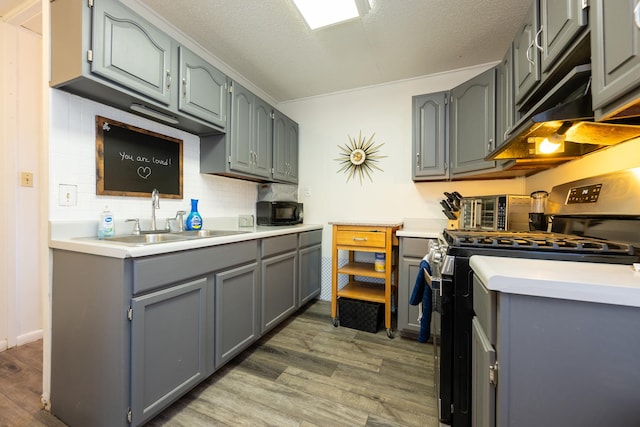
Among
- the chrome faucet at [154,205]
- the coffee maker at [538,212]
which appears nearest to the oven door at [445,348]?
the coffee maker at [538,212]

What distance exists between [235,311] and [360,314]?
1.10 m

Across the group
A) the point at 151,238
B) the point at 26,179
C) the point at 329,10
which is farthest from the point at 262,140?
the point at 26,179

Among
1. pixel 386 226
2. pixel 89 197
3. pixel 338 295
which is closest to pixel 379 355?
pixel 338 295

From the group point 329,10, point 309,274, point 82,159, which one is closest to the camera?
point 82,159

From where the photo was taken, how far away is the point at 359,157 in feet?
9.20

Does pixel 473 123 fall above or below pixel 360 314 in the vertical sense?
above

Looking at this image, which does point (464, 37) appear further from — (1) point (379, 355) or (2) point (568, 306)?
(1) point (379, 355)

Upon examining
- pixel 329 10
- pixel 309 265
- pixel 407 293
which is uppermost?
pixel 329 10

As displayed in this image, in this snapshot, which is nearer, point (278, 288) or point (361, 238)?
point (278, 288)

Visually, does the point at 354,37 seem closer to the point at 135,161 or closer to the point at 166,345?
the point at 135,161

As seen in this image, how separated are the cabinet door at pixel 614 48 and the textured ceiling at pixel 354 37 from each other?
1.15 m

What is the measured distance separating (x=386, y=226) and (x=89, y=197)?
78.3 inches

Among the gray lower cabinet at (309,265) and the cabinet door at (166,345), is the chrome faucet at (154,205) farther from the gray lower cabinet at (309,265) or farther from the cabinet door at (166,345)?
the gray lower cabinet at (309,265)

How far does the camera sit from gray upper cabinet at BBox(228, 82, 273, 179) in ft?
6.89
